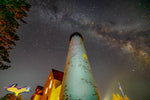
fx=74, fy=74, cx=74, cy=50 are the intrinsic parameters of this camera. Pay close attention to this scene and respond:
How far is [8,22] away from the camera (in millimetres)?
8055

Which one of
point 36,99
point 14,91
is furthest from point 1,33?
point 36,99

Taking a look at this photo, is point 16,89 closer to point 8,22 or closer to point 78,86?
point 8,22

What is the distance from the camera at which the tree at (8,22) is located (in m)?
7.40

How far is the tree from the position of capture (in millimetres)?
7399

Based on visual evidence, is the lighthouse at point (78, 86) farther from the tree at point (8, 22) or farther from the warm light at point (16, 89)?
the warm light at point (16, 89)

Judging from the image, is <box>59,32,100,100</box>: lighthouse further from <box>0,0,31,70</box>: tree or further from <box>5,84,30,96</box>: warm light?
<box>5,84,30,96</box>: warm light

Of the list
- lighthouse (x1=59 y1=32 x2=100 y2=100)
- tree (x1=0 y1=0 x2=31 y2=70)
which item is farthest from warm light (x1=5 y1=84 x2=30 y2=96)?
lighthouse (x1=59 y1=32 x2=100 y2=100)

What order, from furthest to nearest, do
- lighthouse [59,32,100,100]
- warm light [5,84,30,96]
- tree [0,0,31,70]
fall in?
warm light [5,84,30,96], tree [0,0,31,70], lighthouse [59,32,100,100]

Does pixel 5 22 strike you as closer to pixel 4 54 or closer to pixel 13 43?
pixel 13 43

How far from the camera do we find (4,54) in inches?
342

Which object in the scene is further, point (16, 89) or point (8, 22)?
point (16, 89)

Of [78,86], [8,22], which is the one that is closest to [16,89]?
[8,22]

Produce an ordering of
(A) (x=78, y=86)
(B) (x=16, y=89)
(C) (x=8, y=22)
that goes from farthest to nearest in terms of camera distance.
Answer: (B) (x=16, y=89) → (C) (x=8, y=22) → (A) (x=78, y=86)

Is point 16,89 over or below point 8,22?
below
